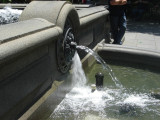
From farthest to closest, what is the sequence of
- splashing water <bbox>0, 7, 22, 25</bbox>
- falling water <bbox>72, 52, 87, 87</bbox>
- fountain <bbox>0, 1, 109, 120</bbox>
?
splashing water <bbox>0, 7, 22, 25</bbox> < falling water <bbox>72, 52, 87, 87</bbox> < fountain <bbox>0, 1, 109, 120</bbox>

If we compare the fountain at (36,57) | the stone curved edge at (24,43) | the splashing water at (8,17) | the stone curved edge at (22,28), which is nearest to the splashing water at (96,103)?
the fountain at (36,57)

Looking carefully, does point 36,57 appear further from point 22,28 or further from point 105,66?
point 105,66

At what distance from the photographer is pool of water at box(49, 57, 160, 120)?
3432mm

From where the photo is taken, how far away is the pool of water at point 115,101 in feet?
11.3

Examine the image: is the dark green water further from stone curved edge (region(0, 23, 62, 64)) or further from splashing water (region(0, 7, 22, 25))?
splashing water (region(0, 7, 22, 25))

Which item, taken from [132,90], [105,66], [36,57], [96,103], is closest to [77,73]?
[96,103]

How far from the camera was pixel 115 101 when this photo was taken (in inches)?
153

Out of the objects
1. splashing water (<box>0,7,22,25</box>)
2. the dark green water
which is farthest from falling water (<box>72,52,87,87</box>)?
splashing water (<box>0,7,22,25</box>)

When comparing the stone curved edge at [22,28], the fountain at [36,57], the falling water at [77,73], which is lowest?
the falling water at [77,73]

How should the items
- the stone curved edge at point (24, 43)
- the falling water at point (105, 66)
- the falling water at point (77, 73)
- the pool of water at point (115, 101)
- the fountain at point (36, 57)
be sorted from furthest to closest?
the falling water at point (105, 66) < the falling water at point (77, 73) < the pool of water at point (115, 101) < the fountain at point (36, 57) < the stone curved edge at point (24, 43)

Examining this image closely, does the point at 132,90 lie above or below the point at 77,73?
below

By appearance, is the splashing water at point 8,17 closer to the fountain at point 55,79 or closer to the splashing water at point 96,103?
the fountain at point 55,79

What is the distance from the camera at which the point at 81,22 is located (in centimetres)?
452

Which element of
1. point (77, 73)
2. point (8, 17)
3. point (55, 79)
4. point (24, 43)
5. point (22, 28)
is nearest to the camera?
point (24, 43)
